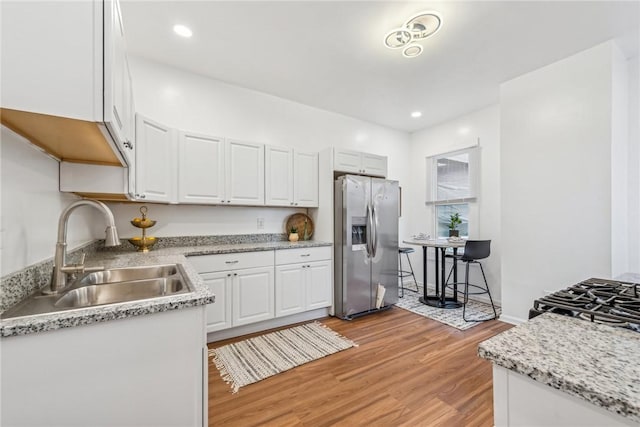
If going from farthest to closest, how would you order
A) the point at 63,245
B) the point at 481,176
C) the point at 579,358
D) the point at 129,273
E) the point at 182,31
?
the point at 481,176 < the point at 182,31 < the point at 129,273 < the point at 63,245 < the point at 579,358

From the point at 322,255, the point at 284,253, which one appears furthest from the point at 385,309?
the point at 284,253

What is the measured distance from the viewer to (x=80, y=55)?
89cm

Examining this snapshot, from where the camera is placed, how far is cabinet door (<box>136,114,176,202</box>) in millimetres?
2289

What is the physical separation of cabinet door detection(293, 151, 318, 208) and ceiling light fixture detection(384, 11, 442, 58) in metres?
1.51

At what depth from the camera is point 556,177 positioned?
266 cm

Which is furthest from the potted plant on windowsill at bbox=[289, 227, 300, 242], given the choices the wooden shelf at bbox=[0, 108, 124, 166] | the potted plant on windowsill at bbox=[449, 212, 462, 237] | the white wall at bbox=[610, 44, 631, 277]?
the white wall at bbox=[610, 44, 631, 277]

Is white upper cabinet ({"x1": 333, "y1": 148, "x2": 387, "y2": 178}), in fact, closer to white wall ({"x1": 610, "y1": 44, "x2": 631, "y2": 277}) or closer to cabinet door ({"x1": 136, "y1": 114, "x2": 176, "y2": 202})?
cabinet door ({"x1": 136, "y1": 114, "x2": 176, "y2": 202})

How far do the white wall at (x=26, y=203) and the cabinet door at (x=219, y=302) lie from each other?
49.6 inches

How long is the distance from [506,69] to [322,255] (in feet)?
9.19

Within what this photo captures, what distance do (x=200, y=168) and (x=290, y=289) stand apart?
5.24 feet

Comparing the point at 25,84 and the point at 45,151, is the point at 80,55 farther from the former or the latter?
the point at 45,151

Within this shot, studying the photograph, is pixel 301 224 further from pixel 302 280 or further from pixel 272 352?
pixel 272 352

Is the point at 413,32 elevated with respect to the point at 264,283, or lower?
elevated

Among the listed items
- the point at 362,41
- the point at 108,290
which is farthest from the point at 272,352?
the point at 362,41
